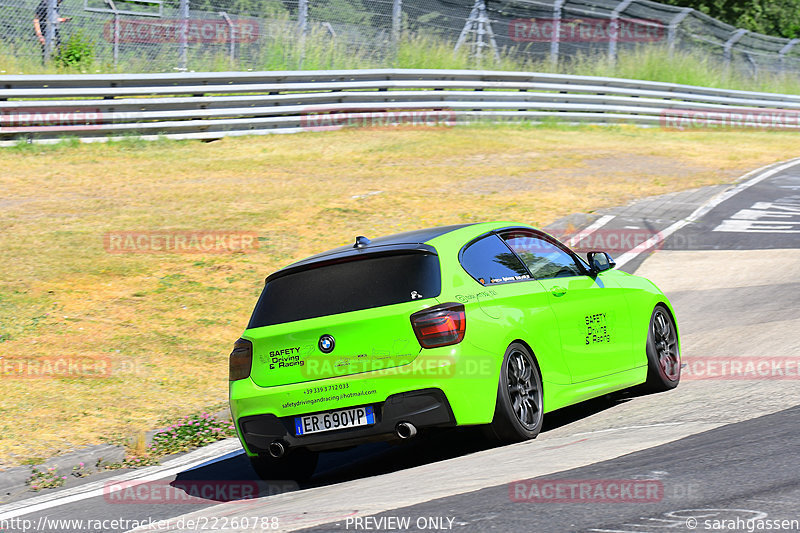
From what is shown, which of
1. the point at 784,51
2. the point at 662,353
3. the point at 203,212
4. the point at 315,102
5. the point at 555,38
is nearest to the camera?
the point at 662,353

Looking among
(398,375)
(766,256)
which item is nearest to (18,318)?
(398,375)

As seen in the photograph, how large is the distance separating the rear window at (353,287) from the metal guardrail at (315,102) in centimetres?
1362

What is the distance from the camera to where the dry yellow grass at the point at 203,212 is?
937 centimetres

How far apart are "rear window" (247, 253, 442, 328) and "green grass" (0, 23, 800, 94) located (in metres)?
14.9

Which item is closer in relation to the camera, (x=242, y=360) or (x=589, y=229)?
(x=242, y=360)

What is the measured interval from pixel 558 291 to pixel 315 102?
16.4 meters

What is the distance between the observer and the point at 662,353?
843cm

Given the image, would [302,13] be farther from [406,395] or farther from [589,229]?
[406,395]

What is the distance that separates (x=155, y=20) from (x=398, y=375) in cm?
1671

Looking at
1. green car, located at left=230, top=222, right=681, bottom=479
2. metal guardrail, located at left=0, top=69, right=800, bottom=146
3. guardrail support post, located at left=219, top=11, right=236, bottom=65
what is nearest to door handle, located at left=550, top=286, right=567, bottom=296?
green car, located at left=230, top=222, right=681, bottom=479

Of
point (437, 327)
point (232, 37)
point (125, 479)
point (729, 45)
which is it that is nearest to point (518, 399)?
point (437, 327)

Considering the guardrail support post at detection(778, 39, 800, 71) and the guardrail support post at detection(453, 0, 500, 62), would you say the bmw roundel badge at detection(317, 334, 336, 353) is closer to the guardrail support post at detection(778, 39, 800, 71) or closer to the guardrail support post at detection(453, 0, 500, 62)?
the guardrail support post at detection(453, 0, 500, 62)

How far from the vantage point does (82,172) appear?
1800 cm

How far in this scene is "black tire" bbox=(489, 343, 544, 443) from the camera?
647 cm
